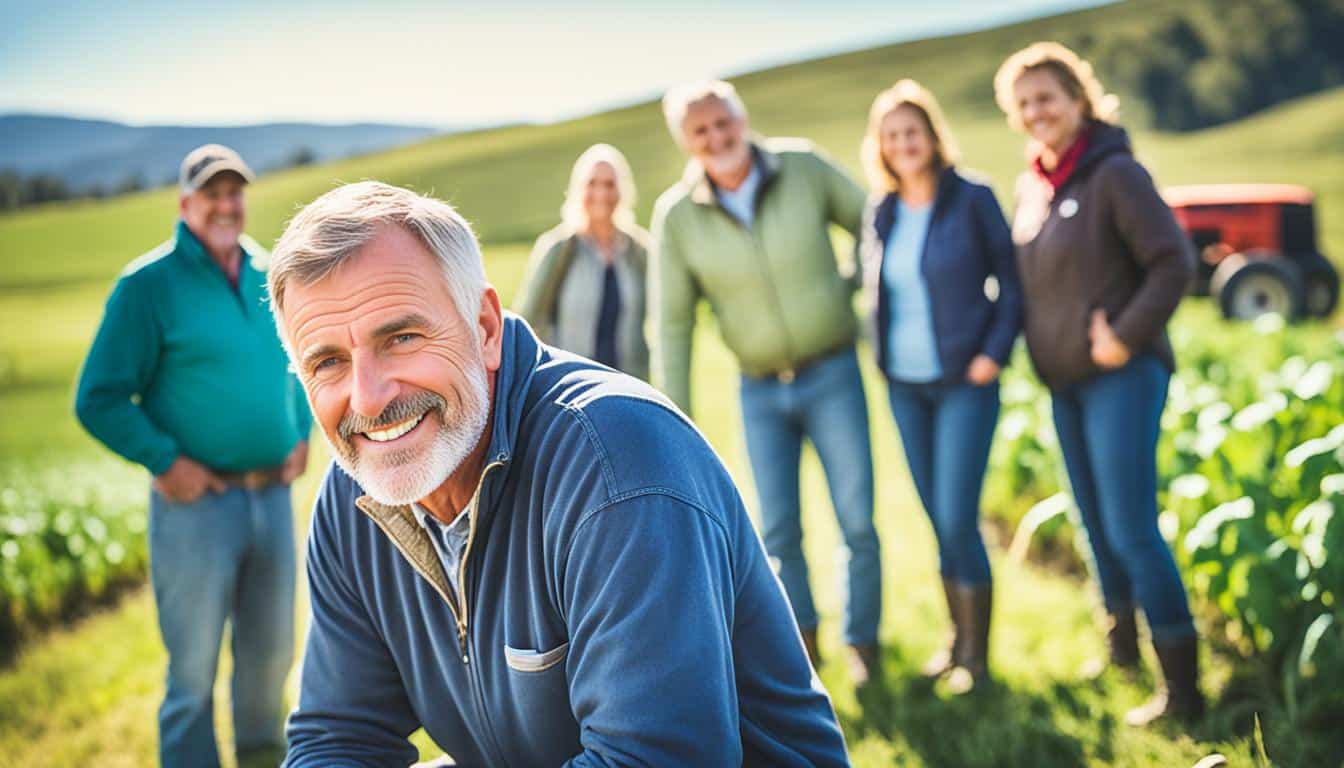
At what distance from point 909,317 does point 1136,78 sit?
4541 centimetres

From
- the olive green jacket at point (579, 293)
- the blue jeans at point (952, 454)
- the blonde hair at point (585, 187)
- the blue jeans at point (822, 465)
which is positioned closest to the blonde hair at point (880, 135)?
the blue jeans at point (822, 465)

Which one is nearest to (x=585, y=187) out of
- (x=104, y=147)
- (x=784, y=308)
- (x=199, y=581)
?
(x=784, y=308)

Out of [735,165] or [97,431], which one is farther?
[735,165]

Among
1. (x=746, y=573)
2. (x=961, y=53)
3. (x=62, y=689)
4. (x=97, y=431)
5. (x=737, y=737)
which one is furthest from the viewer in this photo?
→ (x=961, y=53)

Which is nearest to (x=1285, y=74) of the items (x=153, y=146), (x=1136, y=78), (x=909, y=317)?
(x=1136, y=78)

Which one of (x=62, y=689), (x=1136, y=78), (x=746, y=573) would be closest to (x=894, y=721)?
(x=746, y=573)

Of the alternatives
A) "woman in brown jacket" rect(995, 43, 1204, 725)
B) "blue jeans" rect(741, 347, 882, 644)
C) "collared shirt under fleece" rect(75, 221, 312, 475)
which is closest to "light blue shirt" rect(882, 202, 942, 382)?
"blue jeans" rect(741, 347, 882, 644)

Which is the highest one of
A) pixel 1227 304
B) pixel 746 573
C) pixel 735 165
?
pixel 735 165

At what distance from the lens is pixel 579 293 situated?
517cm

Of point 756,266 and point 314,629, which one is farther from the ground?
point 756,266

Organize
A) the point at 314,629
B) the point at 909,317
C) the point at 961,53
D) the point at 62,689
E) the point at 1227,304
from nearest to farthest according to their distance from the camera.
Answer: the point at 314,629 → the point at 909,317 → the point at 62,689 → the point at 1227,304 → the point at 961,53

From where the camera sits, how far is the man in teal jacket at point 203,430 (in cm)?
350

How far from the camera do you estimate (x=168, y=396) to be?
362 cm

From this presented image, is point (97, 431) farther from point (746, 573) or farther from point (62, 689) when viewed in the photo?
point (746, 573)
